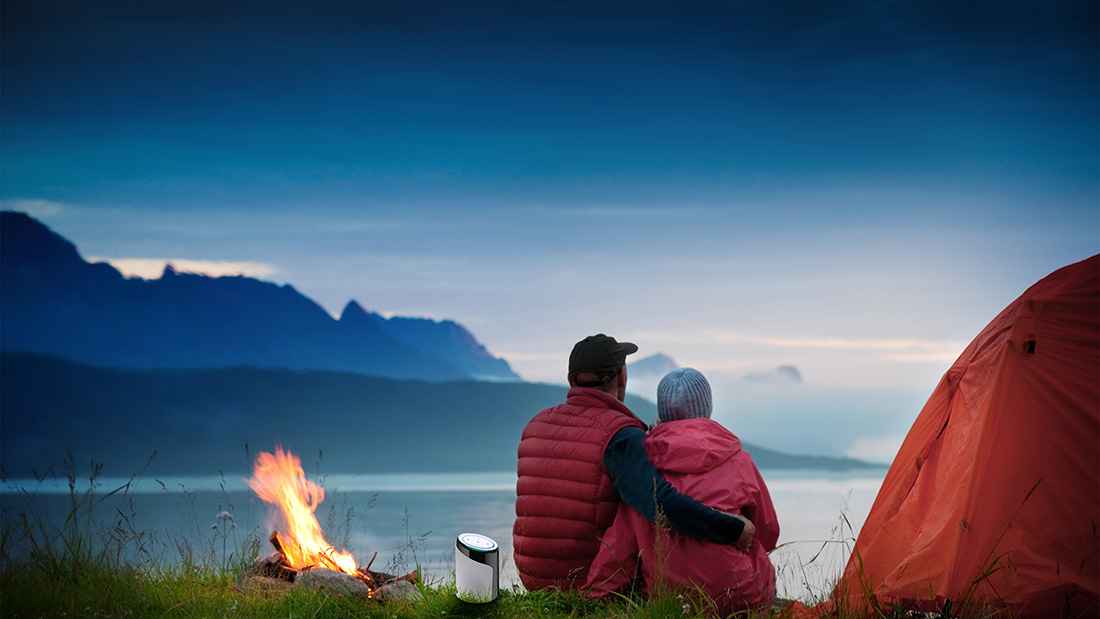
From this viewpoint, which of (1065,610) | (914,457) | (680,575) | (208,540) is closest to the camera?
(1065,610)

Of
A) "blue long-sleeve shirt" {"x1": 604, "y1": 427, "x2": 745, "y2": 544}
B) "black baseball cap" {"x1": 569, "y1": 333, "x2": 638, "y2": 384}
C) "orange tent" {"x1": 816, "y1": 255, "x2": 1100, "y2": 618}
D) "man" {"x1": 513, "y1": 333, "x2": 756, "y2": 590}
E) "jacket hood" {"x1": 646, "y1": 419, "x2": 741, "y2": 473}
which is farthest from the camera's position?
"black baseball cap" {"x1": 569, "y1": 333, "x2": 638, "y2": 384}

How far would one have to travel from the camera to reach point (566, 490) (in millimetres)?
4754

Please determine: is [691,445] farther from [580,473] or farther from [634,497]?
[580,473]

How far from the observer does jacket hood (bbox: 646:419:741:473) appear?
14.6ft

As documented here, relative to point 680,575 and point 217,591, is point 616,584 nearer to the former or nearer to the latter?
point 680,575

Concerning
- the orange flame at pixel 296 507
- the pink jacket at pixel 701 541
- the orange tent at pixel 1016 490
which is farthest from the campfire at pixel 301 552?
the orange tent at pixel 1016 490

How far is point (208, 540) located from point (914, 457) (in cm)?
468

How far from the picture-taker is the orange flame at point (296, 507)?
18.5 ft

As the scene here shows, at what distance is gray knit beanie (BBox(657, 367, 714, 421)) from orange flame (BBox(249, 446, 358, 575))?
2428 mm

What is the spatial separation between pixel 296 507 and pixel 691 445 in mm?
3034

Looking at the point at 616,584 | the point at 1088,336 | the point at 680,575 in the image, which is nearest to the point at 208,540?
the point at 616,584

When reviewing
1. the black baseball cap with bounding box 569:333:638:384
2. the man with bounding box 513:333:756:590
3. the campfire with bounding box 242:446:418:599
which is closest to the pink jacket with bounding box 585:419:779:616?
the man with bounding box 513:333:756:590

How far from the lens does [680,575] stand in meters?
4.41

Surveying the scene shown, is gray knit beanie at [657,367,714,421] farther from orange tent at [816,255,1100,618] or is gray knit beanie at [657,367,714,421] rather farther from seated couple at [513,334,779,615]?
orange tent at [816,255,1100,618]
